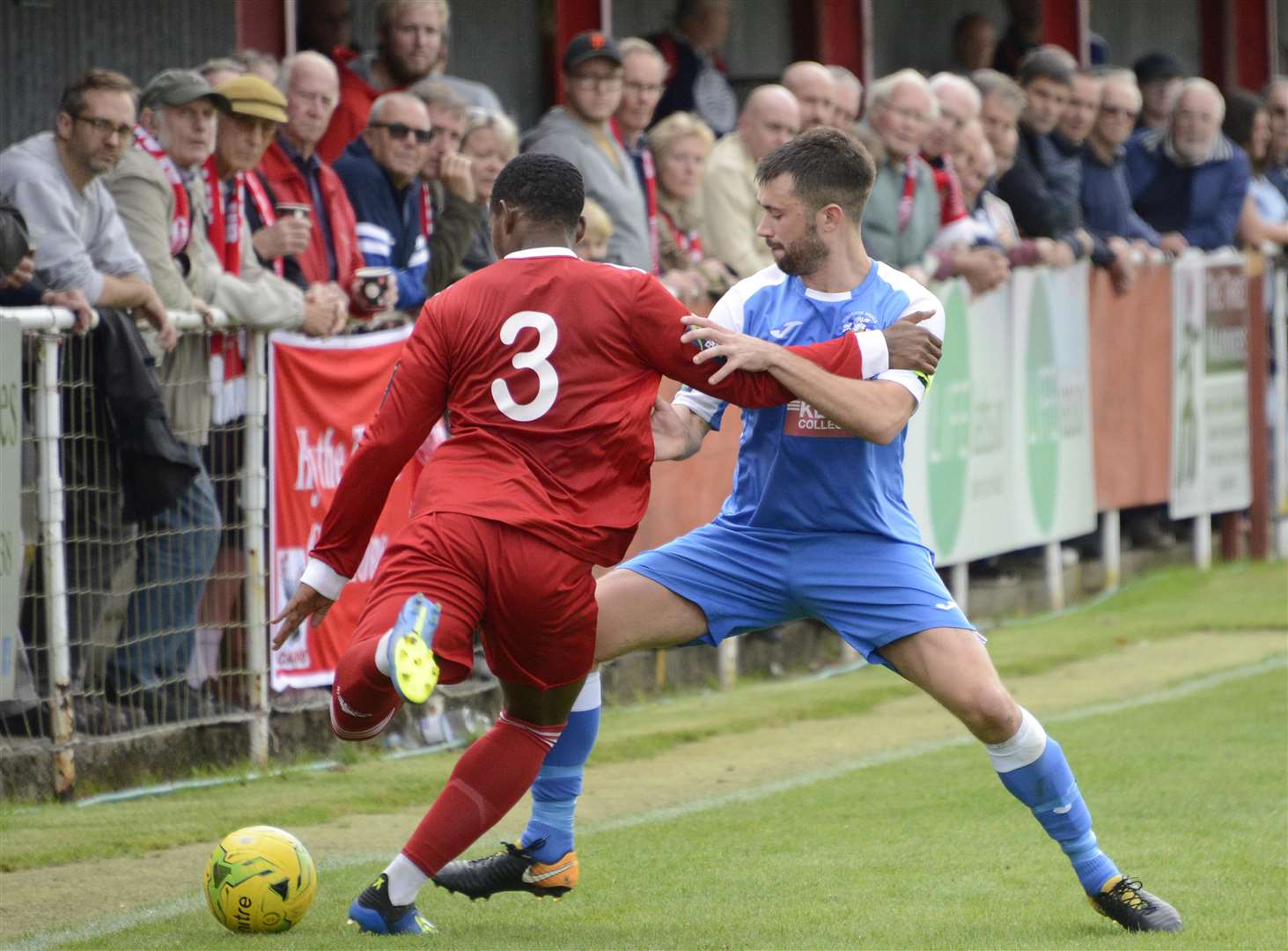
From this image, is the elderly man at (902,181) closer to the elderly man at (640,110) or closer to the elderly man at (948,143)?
the elderly man at (948,143)

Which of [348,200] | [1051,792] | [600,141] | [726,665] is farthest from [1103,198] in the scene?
[1051,792]

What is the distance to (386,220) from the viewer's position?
10016 millimetres

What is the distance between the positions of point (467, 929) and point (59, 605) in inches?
106

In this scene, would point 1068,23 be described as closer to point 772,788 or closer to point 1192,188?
point 1192,188

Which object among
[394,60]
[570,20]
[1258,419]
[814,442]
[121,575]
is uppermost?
[570,20]

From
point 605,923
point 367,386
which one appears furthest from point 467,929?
point 367,386

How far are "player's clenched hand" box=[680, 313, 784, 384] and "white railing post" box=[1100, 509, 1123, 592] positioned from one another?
32.3 ft

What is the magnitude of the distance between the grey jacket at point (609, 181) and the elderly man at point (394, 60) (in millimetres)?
729

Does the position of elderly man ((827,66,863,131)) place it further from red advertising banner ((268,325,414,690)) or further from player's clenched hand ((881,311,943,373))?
player's clenched hand ((881,311,943,373))

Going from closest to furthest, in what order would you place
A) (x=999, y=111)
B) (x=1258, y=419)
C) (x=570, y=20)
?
(x=999, y=111) → (x=570, y=20) → (x=1258, y=419)

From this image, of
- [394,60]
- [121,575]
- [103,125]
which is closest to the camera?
[103,125]

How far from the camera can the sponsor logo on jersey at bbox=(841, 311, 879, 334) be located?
6.30m

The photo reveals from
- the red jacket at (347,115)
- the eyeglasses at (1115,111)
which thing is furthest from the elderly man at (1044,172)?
the red jacket at (347,115)

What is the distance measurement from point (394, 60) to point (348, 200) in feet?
4.35
